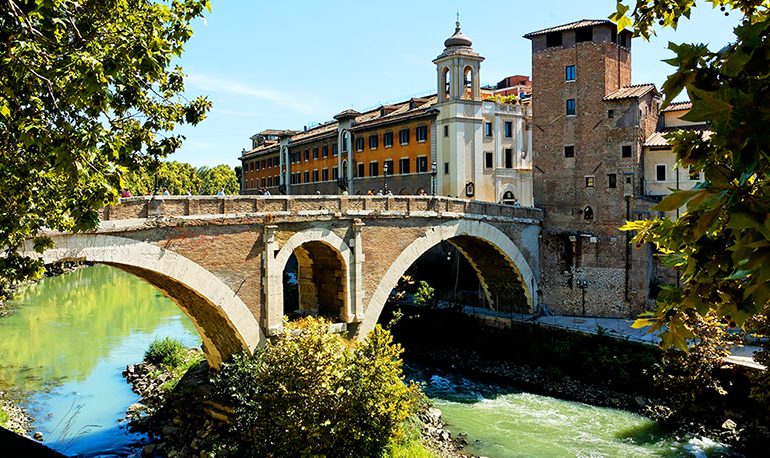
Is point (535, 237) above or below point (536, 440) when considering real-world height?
above

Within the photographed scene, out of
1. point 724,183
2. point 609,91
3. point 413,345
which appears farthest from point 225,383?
point 609,91

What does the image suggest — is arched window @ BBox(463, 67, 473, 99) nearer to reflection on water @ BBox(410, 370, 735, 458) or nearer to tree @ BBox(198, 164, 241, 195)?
reflection on water @ BBox(410, 370, 735, 458)

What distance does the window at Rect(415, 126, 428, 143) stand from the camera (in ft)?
118

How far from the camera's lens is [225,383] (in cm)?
1734

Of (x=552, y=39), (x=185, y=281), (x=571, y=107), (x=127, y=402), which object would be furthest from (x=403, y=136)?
(x=185, y=281)

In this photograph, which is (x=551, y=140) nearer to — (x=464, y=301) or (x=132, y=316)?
(x=464, y=301)

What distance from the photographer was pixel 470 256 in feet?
101

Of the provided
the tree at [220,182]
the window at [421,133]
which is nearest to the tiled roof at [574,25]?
the window at [421,133]

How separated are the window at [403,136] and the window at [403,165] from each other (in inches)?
39.9

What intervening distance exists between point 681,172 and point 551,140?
601cm

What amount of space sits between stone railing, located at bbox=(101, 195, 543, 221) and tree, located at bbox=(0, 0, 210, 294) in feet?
20.4

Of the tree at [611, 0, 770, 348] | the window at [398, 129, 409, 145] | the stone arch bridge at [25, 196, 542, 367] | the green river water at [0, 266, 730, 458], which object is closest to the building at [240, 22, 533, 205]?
the window at [398, 129, 409, 145]

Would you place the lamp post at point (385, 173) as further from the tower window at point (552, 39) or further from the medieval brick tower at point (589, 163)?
the tower window at point (552, 39)

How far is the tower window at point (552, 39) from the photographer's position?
29.1 m
